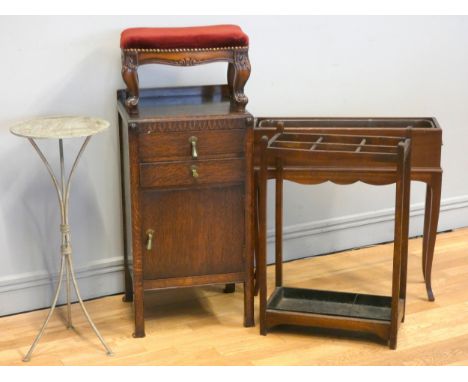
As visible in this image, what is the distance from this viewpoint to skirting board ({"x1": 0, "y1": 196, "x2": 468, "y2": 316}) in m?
3.91

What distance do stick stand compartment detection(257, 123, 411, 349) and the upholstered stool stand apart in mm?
328

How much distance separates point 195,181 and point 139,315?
0.61 m

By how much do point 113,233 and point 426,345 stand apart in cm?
146

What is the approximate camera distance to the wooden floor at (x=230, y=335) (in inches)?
138

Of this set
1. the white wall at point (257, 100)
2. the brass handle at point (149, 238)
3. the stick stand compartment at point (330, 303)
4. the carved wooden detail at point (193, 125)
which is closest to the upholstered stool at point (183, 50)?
the carved wooden detail at point (193, 125)

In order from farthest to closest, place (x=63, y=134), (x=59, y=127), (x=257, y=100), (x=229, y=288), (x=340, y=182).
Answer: (x=257, y=100)
(x=229, y=288)
(x=340, y=182)
(x=59, y=127)
(x=63, y=134)

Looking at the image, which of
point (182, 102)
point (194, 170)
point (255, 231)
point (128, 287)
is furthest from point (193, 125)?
point (128, 287)

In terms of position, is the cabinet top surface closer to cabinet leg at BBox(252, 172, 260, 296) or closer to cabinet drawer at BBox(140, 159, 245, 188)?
cabinet drawer at BBox(140, 159, 245, 188)

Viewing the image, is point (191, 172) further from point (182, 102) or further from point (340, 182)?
point (340, 182)

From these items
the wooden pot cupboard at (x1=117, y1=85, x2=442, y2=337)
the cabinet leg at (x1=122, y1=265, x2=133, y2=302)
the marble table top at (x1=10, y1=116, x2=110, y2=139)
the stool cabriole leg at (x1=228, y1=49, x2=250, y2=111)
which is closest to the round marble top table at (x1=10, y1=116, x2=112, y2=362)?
the marble table top at (x1=10, y1=116, x2=110, y2=139)

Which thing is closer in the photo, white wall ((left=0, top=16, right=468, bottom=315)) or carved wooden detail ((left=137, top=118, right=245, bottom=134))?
carved wooden detail ((left=137, top=118, right=245, bottom=134))

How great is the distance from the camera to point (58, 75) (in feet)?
12.3

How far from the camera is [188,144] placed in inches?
137

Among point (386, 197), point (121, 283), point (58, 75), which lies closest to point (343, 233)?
point (386, 197)
